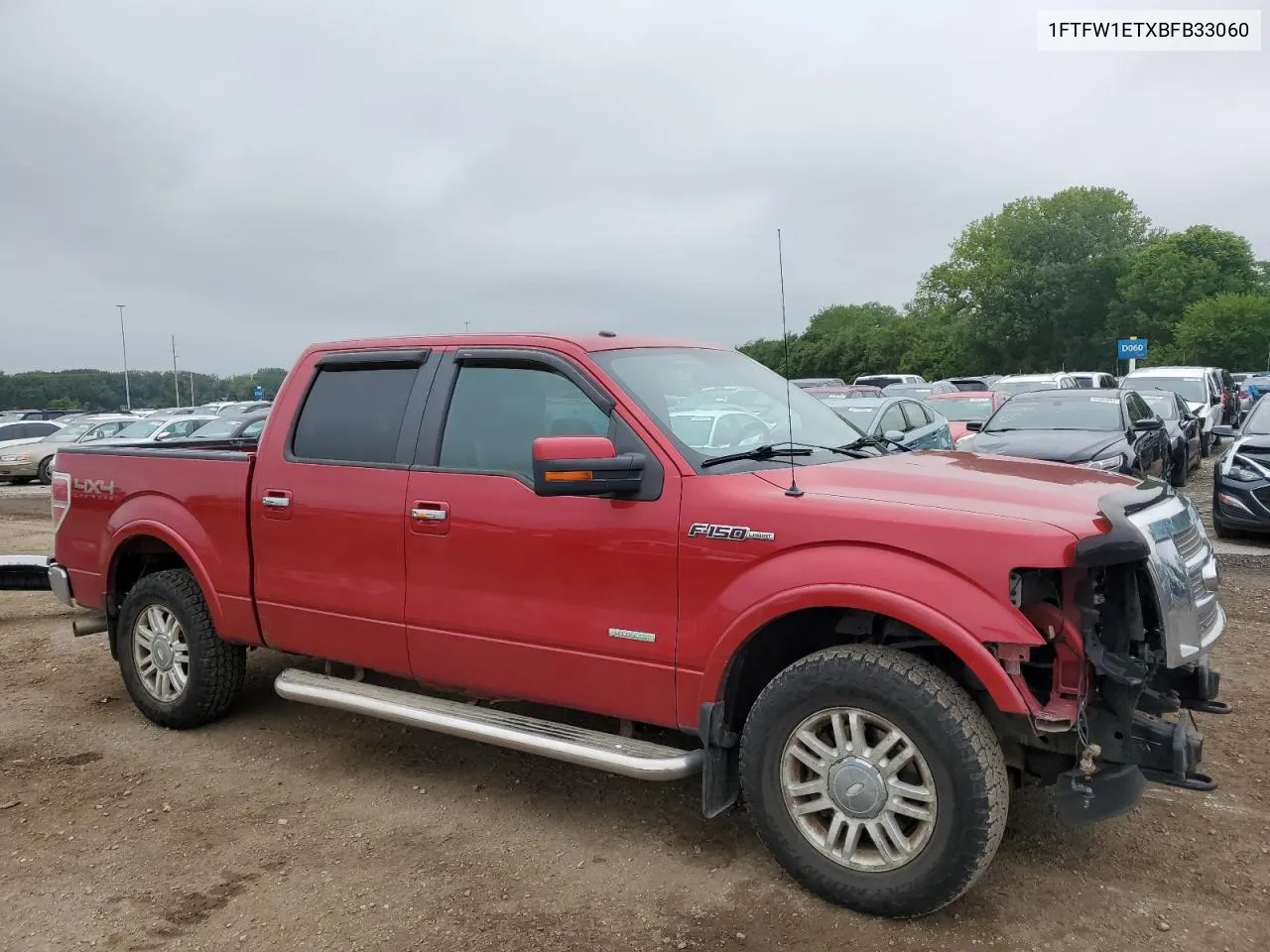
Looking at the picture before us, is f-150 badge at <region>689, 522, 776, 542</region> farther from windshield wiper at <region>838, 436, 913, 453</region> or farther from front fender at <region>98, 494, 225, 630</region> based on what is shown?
front fender at <region>98, 494, 225, 630</region>

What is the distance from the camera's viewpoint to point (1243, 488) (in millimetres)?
9336

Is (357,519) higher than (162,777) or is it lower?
higher

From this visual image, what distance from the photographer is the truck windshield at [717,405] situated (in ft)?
12.2

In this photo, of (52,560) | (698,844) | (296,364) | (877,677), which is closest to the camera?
(877,677)

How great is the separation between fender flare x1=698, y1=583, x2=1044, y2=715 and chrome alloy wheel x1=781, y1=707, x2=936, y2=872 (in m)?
0.32

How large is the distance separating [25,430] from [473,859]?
25.4 metres

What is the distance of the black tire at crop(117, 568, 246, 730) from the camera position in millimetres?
4906

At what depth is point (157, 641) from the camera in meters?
5.07

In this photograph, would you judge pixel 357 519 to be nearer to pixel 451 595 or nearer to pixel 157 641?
pixel 451 595

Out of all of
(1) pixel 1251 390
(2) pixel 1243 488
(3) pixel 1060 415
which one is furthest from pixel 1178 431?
(1) pixel 1251 390

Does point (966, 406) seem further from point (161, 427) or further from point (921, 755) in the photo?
point (161, 427)

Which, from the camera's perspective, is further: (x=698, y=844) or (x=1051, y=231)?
(x=1051, y=231)

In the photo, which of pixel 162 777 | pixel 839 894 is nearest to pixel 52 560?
pixel 162 777

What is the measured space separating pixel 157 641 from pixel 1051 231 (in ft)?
229
